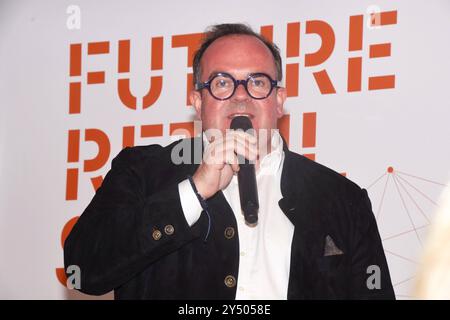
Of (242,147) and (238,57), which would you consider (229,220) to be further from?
(238,57)

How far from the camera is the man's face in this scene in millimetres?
2689

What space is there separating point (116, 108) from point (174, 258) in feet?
4.41

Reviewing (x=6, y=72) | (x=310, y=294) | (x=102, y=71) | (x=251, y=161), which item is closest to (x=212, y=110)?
(x=251, y=161)

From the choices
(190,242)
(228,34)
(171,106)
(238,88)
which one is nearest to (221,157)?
(190,242)

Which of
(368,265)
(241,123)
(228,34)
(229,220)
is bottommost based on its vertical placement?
(368,265)

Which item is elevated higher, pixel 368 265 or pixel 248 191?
pixel 248 191

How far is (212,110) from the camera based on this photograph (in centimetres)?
273

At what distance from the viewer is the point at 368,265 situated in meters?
2.55

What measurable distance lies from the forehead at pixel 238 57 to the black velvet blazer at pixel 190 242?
0.33m

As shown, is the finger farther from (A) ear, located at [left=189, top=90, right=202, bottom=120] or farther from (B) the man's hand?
(A) ear, located at [left=189, top=90, right=202, bottom=120]

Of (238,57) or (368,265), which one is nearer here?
(368,265)

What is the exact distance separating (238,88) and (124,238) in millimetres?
636

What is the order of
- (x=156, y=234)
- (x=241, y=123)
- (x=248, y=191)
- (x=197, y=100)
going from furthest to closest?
(x=197, y=100) < (x=241, y=123) < (x=156, y=234) < (x=248, y=191)

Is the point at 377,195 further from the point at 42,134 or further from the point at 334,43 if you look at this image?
the point at 42,134
